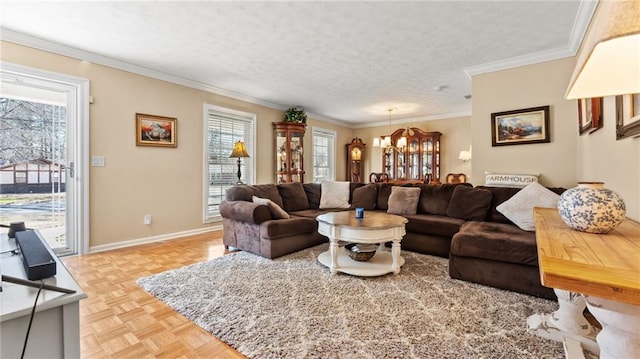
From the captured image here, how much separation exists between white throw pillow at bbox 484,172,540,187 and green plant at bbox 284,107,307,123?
11.5ft

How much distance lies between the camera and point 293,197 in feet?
13.7

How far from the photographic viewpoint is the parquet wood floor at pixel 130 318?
5.09 ft

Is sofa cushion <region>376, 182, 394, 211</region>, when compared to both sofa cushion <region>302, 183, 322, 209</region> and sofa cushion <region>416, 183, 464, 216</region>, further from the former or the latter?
sofa cushion <region>302, 183, 322, 209</region>

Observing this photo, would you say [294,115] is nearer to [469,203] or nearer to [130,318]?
[469,203]

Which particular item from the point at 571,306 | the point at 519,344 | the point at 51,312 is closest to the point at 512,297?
the point at 571,306

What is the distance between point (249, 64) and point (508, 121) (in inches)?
133

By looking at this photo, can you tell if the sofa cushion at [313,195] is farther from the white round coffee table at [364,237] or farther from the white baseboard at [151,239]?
the white baseboard at [151,239]

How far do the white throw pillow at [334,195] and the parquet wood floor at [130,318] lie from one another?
6.28 ft

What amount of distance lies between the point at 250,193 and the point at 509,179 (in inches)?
128

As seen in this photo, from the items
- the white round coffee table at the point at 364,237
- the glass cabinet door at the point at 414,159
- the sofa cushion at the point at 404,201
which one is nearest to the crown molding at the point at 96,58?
the white round coffee table at the point at 364,237

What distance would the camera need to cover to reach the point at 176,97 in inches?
163

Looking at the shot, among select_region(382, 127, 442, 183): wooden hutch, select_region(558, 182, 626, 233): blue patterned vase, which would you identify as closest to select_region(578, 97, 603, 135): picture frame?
select_region(558, 182, 626, 233): blue patterned vase

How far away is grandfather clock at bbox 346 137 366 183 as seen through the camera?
25.0 feet

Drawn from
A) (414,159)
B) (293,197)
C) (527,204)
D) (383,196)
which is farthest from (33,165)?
(414,159)
